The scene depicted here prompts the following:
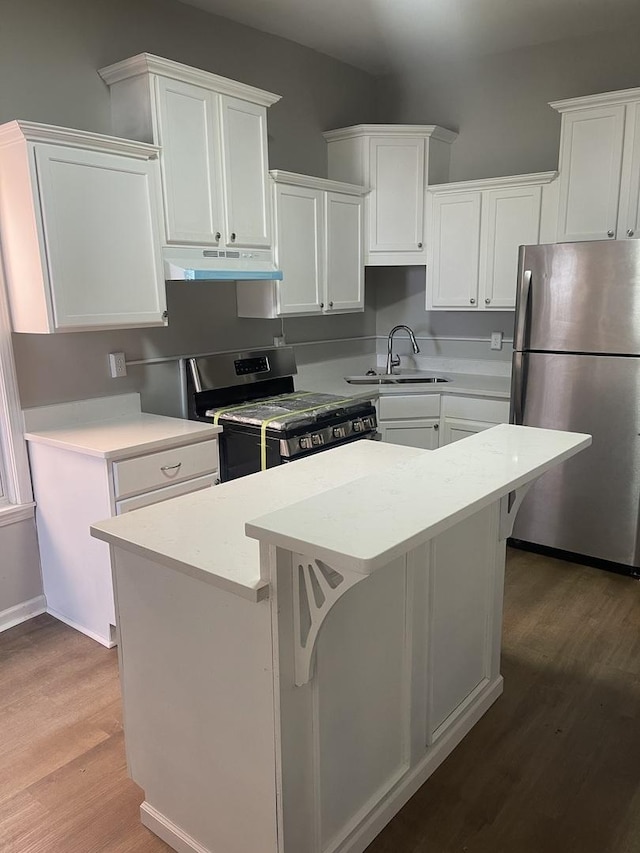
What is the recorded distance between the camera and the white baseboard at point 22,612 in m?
2.85

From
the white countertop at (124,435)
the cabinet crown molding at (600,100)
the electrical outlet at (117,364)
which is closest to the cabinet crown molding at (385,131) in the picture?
the cabinet crown molding at (600,100)

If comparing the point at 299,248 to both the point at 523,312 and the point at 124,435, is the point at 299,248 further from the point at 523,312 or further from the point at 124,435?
the point at 124,435

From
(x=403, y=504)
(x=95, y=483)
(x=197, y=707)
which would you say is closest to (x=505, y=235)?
(x=95, y=483)

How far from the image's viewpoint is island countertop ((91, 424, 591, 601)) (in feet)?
3.77

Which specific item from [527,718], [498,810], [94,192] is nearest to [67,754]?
[498,810]

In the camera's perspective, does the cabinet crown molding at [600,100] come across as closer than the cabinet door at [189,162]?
No

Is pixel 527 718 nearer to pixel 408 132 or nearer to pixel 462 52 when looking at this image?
pixel 408 132

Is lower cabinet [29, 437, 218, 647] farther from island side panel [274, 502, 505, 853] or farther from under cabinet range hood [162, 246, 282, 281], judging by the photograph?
island side panel [274, 502, 505, 853]

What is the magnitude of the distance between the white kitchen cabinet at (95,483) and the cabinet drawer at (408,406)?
1.37 meters

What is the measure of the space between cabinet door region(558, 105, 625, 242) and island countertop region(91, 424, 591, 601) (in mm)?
2028

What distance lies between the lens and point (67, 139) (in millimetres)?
2430

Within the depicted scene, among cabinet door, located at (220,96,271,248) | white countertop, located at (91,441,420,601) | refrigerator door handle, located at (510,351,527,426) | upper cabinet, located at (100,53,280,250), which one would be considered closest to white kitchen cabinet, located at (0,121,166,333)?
upper cabinet, located at (100,53,280,250)

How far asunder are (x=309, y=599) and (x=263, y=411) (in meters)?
1.97

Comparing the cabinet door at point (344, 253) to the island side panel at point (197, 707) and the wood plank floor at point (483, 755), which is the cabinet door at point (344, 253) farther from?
the island side panel at point (197, 707)
